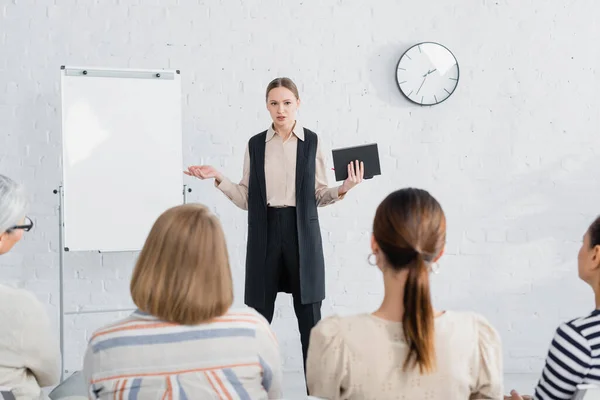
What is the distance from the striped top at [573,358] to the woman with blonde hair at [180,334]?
1.96ft

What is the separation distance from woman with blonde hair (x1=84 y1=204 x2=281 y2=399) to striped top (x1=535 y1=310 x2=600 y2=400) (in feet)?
1.96

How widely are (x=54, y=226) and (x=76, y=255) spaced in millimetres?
188

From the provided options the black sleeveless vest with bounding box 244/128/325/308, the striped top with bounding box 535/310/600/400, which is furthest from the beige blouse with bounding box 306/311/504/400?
the black sleeveless vest with bounding box 244/128/325/308

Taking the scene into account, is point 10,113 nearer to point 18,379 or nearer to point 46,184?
point 46,184

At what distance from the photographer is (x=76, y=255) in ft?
11.4

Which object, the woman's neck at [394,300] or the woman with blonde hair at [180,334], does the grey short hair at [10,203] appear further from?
the woman's neck at [394,300]

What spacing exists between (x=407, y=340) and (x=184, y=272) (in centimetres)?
46

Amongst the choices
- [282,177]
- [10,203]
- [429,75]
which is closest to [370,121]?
[429,75]

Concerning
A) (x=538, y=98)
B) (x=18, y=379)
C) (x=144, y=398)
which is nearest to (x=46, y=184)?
(x=18, y=379)

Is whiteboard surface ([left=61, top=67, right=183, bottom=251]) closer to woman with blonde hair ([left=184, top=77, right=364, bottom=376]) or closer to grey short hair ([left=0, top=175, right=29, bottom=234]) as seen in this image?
woman with blonde hair ([left=184, top=77, right=364, bottom=376])

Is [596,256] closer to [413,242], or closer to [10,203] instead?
[413,242]

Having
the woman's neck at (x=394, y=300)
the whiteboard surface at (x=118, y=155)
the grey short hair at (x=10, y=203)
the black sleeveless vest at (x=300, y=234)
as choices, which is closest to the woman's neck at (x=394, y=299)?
the woman's neck at (x=394, y=300)

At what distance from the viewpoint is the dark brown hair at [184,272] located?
1296mm

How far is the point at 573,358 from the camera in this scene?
1326mm
